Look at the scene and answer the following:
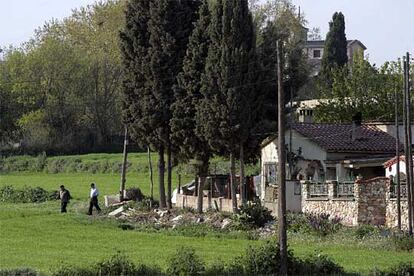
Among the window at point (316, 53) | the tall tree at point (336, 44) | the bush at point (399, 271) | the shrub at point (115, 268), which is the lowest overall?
the bush at point (399, 271)

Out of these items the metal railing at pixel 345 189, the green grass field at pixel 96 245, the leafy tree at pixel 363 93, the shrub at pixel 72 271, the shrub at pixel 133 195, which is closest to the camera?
the shrub at pixel 72 271

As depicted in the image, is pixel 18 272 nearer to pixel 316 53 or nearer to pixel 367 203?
pixel 367 203

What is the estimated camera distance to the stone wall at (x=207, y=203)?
49119 millimetres

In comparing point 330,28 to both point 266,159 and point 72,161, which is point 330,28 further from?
point 266,159

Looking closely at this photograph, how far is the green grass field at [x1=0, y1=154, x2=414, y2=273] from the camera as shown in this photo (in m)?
28.6

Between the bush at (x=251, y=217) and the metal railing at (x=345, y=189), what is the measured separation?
374 centimetres

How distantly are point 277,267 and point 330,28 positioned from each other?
211 feet

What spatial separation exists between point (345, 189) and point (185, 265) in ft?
64.9

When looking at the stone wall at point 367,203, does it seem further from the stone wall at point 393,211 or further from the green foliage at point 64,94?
the green foliage at point 64,94

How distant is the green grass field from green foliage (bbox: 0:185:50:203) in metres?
9.25

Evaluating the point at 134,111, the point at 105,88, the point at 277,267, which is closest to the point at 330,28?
the point at 105,88

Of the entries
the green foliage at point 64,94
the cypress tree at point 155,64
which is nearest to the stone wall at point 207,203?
the cypress tree at point 155,64

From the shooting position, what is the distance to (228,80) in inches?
1806

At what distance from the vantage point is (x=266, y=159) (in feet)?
178
